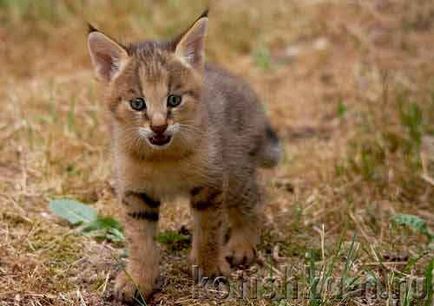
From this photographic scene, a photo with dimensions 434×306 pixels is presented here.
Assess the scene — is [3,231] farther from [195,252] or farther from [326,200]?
[326,200]

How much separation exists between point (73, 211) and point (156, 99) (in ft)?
3.95

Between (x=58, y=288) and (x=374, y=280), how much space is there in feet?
4.66

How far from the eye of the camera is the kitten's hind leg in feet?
14.3

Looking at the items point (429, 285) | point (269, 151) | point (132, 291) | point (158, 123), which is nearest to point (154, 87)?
point (158, 123)

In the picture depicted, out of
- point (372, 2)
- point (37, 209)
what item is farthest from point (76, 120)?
point (372, 2)

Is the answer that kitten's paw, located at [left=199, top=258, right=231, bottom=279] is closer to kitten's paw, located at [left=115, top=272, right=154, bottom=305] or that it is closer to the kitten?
the kitten

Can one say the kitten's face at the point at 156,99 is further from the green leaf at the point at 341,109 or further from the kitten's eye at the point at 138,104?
the green leaf at the point at 341,109

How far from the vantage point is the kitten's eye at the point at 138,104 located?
3723 mm

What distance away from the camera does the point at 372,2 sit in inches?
329

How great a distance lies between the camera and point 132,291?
3.88 metres

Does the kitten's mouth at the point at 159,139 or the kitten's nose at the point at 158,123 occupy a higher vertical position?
the kitten's nose at the point at 158,123

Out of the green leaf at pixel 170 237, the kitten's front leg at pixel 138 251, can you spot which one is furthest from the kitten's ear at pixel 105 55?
the green leaf at pixel 170 237

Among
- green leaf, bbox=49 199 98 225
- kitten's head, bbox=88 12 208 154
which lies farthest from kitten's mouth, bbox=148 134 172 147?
green leaf, bbox=49 199 98 225

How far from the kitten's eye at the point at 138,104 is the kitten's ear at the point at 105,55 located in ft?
0.71
